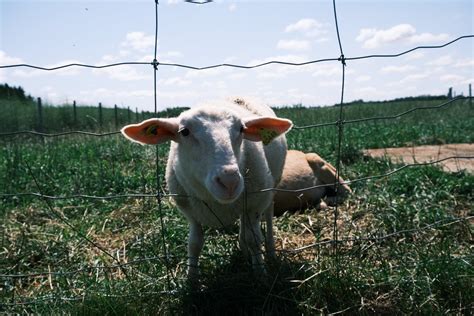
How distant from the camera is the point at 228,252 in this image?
11.1 feet

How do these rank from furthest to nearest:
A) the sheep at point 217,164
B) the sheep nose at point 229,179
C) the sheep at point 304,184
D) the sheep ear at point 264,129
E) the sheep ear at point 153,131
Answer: the sheep at point 304,184 < the sheep ear at point 264,129 < the sheep ear at point 153,131 < the sheep at point 217,164 < the sheep nose at point 229,179

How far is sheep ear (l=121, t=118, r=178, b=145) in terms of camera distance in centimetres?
287

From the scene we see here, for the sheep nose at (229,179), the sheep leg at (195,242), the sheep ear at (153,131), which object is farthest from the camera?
the sheep leg at (195,242)

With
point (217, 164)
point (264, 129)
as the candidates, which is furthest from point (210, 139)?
point (264, 129)

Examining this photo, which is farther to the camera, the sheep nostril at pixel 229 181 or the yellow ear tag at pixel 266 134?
the yellow ear tag at pixel 266 134

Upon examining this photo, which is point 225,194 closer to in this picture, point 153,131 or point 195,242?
point 153,131

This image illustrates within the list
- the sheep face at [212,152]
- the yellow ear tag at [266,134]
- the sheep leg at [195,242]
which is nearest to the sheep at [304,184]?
the sheep leg at [195,242]

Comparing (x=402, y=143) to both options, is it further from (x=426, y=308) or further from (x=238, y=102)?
(x=426, y=308)

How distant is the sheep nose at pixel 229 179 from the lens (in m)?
2.55

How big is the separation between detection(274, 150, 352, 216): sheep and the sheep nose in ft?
8.10

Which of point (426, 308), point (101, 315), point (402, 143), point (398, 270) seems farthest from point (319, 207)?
point (402, 143)

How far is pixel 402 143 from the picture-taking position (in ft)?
32.6

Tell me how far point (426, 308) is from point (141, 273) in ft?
6.16

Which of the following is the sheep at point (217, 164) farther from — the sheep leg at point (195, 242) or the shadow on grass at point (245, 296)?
the shadow on grass at point (245, 296)
